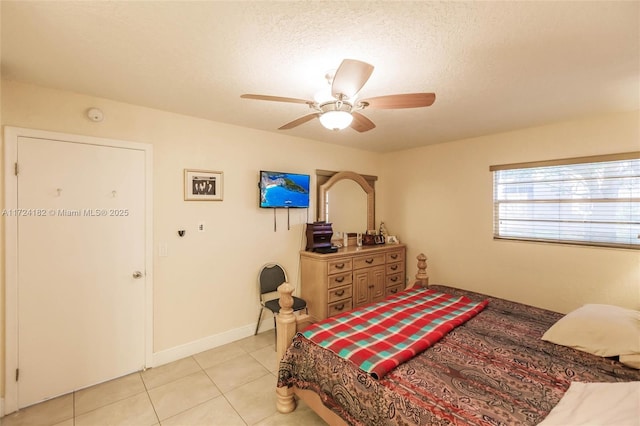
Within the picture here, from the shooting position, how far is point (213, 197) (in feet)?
9.73

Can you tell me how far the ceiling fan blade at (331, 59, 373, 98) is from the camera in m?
1.33

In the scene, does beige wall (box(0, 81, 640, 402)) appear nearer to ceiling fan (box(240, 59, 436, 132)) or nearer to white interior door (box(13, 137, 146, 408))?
white interior door (box(13, 137, 146, 408))

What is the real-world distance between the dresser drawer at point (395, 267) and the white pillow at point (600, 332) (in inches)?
88.4

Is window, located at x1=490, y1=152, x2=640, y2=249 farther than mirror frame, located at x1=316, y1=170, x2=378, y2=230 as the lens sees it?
No

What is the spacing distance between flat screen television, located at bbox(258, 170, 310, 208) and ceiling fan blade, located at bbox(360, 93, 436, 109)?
5.95 ft

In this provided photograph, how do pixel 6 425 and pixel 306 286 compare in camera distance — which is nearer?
pixel 6 425

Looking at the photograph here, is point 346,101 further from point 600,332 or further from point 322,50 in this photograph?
point 600,332

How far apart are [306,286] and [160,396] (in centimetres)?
186

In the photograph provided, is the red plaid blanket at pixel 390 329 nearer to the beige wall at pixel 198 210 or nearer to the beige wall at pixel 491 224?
the beige wall at pixel 491 224

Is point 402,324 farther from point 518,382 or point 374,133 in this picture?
point 374,133

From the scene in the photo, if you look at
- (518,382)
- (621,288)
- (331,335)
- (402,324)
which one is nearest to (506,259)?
(621,288)

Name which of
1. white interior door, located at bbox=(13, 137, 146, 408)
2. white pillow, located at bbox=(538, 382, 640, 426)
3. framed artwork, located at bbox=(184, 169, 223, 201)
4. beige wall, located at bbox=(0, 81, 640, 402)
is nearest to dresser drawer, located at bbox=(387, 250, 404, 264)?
beige wall, located at bbox=(0, 81, 640, 402)

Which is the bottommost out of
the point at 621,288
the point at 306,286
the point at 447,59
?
the point at 306,286

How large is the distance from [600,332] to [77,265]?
380 cm
